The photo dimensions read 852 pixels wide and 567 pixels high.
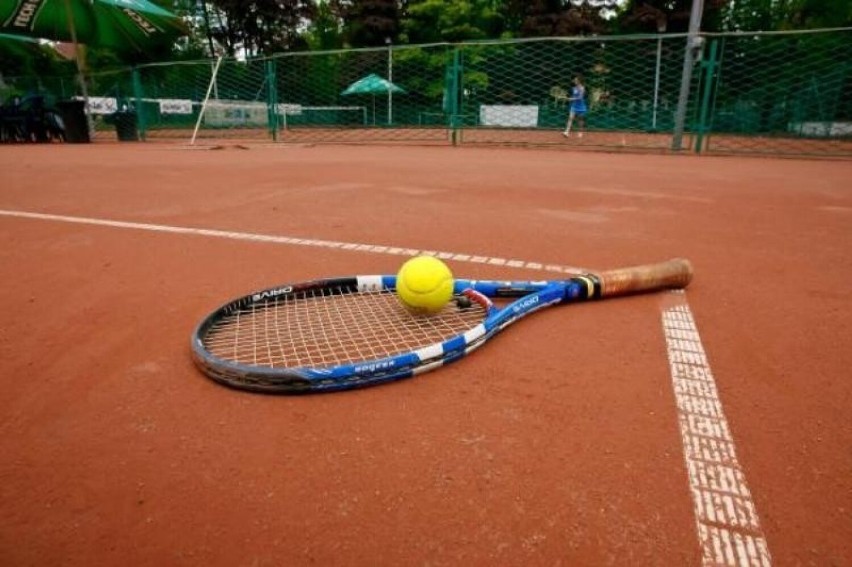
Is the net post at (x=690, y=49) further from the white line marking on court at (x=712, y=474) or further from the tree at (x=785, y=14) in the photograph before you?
the tree at (x=785, y=14)

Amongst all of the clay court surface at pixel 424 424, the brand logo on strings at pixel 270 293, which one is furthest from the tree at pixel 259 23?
the brand logo on strings at pixel 270 293

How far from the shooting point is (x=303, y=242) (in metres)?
3.67

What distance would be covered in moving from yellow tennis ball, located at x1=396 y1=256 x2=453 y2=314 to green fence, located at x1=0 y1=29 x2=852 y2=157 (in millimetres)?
11937

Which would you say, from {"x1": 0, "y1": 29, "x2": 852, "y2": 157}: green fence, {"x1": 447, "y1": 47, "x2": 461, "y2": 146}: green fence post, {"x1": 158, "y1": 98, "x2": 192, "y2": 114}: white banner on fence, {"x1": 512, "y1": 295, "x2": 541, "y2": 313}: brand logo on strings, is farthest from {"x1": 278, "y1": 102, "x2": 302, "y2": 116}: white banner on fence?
{"x1": 512, "y1": 295, "x2": 541, "y2": 313}: brand logo on strings

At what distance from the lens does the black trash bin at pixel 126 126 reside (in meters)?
16.5

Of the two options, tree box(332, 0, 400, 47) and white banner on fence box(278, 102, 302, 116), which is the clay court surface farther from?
tree box(332, 0, 400, 47)

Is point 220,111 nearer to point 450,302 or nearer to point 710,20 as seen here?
point 450,302

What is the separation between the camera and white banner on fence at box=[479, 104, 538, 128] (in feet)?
71.9

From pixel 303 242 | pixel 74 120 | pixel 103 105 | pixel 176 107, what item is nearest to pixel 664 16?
pixel 176 107

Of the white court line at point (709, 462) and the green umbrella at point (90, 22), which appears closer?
the white court line at point (709, 462)

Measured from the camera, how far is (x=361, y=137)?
58.9 ft

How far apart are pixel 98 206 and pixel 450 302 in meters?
4.12

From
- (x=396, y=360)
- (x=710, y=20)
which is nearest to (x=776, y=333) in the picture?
(x=396, y=360)

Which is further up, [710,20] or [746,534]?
[710,20]
